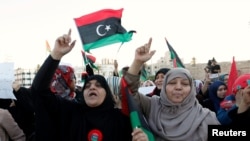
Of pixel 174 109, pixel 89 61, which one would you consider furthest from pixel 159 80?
pixel 174 109

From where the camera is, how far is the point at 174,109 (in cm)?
247

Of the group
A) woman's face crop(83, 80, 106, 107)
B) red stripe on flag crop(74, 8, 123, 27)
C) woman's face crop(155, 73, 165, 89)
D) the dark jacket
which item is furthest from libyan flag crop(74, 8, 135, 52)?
the dark jacket

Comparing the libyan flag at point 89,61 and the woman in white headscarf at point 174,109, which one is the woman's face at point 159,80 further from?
the woman in white headscarf at point 174,109

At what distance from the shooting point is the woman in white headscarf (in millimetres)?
2371

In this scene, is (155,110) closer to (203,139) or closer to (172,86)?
(172,86)

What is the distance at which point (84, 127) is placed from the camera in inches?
96.5

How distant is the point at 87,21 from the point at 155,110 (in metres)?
1.84

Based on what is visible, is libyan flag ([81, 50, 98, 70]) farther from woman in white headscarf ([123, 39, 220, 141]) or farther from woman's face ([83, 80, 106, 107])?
woman in white headscarf ([123, 39, 220, 141])

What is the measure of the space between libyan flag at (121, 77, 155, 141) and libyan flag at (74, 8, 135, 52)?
1.39 metres

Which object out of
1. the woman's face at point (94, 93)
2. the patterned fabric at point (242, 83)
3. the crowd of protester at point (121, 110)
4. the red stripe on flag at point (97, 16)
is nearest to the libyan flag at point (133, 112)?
the crowd of protester at point (121, 110)

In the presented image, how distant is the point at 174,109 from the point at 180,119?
9 centimetres

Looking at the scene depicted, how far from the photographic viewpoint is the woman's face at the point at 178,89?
2.45m

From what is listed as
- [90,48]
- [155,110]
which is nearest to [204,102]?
[90,48]

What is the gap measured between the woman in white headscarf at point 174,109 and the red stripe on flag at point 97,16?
166cm
